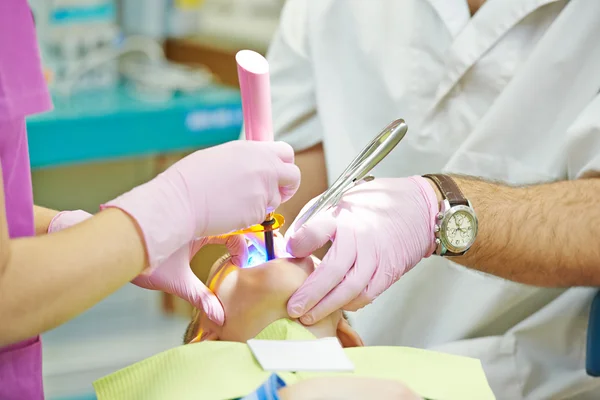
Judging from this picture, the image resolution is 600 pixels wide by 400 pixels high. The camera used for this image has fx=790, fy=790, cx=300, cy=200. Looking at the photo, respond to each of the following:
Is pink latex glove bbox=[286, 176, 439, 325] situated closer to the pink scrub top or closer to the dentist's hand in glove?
the dentist's hand in glove

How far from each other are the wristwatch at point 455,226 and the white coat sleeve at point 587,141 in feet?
0.73

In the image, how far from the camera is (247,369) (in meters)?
0.86

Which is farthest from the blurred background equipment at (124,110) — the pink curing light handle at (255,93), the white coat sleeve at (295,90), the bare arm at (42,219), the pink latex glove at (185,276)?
the pink curing light handle at (255,93)

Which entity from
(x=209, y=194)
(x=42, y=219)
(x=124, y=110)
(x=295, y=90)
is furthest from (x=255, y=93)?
(x=124, y=110)

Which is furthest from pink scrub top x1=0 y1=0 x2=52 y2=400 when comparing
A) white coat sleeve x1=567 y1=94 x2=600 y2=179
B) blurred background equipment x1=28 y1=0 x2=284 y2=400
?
blurred background equipment x1=28 y1=0 x2=284 y2=400

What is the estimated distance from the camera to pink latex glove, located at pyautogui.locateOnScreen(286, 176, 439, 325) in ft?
3.23

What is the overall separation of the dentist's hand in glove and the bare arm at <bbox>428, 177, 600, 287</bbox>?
1.09 feet

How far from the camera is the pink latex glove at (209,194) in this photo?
782mm

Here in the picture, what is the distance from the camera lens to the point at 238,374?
85 centimetres

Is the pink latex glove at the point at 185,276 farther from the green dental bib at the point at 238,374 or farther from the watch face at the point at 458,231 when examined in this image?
the watch face at the point at 458,231

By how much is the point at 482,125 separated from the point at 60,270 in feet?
2.66

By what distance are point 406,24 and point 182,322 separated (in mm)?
1981

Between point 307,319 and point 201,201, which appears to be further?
point 307,319

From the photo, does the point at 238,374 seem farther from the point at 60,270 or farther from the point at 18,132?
the point at 18,132
